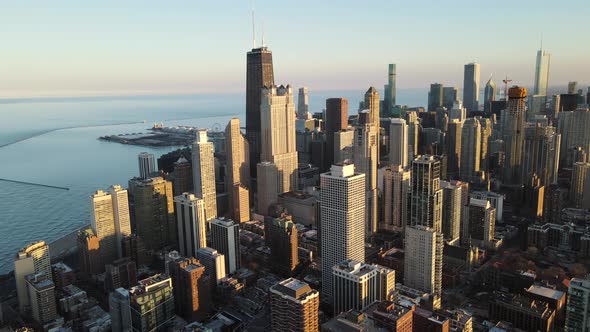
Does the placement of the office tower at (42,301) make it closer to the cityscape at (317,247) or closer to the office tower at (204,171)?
the cityscape at (317,247)

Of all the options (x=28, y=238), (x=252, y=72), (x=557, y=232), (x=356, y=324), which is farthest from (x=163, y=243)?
(x=557, y=232)

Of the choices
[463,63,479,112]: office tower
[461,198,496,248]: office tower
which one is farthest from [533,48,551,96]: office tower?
[461,198,496,248]: office tower

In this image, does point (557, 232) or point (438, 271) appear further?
point (557, 232)

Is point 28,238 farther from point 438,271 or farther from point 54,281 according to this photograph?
point 438,271

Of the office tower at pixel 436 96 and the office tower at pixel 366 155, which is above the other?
the office tower at pixel 436 96

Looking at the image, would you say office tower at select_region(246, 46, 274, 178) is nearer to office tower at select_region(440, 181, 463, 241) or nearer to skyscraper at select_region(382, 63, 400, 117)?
office tower at select_region(440, 181, 463, 241)

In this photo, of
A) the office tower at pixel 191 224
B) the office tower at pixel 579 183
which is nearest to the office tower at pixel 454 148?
the office tower at pixel 579 183

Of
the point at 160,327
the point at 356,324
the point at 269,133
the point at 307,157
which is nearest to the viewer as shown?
the point at 356,324
